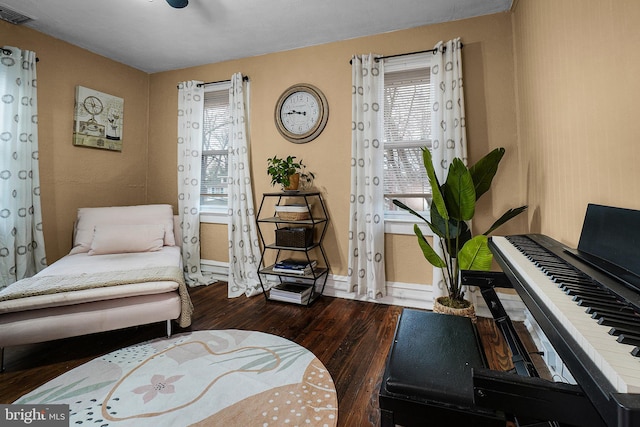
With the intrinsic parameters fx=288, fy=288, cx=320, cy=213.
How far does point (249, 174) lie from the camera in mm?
3174

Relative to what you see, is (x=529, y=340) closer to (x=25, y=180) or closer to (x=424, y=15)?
(x=424, y=15)

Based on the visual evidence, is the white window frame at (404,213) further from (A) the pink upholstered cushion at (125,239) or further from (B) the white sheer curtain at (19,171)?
(B) the white sheer curtain at (19,171)

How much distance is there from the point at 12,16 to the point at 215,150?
76.8 inches

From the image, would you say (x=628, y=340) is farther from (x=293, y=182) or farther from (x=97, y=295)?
(x=293, y=182)

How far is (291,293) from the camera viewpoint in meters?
2.73

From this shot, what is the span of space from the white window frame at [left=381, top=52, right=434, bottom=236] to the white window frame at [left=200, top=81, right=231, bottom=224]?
1.84 metres

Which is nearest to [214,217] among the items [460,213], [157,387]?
[157,387]

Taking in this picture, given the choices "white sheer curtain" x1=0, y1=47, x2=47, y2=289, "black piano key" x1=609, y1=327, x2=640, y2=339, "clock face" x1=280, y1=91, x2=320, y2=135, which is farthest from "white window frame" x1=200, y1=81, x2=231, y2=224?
"black piano key" x1=609, y1=327, x2=640, y2=339

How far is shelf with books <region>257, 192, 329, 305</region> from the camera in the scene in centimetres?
274

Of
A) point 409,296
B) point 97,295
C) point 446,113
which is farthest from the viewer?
point 409,296

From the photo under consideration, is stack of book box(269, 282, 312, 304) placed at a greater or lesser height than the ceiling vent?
lesser

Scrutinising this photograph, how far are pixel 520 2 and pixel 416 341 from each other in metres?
2.60

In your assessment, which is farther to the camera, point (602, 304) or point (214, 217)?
point (214, 217)

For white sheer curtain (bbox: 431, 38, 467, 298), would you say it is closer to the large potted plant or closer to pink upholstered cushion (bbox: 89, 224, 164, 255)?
the large potted plant
